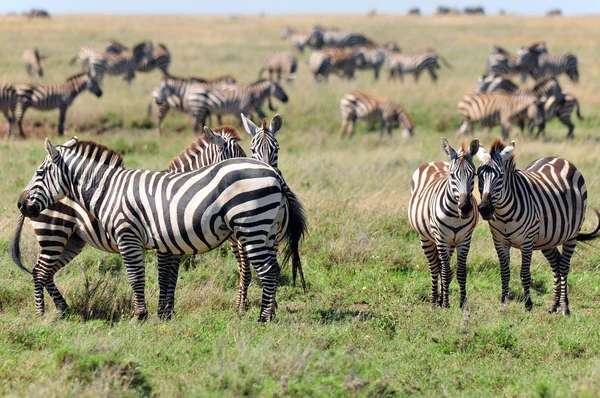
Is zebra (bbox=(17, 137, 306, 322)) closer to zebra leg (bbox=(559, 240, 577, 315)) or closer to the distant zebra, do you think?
zebra leg (bbox=(559, 240, 577, 315))

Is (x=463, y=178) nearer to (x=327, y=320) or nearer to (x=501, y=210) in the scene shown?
(x=501, y=210)

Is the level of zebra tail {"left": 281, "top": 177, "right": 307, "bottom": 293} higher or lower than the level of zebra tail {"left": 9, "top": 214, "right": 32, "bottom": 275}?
higher

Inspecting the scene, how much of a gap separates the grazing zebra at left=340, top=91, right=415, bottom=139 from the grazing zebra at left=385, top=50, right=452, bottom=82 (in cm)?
1082

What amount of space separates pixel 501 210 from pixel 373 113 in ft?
37.6

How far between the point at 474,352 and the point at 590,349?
1.07 m

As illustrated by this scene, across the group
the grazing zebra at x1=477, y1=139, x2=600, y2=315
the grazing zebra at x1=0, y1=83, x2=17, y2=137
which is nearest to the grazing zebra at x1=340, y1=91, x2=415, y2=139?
the grazing zebra at x1=0, y1=83, x2=17, y2=137

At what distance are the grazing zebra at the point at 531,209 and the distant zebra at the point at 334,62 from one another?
20.3m

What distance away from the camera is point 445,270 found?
7.76m

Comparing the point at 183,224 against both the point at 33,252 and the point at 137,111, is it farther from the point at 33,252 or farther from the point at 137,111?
the point at 137,111

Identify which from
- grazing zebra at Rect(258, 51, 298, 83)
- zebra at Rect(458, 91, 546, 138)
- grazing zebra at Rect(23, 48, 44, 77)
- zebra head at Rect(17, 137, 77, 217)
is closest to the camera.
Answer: zebra head at Rect(17, 137, 77, 217)

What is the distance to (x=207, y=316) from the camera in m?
7.30

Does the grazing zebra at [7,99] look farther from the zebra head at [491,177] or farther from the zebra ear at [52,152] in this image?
the zebra head at [491,177]

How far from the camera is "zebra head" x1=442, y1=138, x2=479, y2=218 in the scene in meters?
7.00

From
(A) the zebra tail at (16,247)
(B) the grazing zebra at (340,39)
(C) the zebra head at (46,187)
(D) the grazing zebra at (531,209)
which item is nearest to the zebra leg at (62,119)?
(A) the zebra tail at (16,247)
